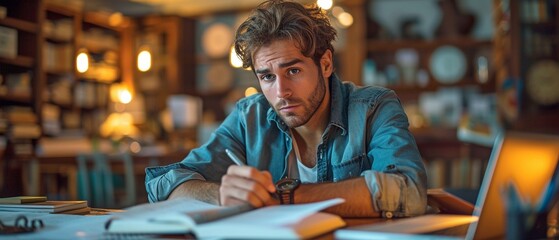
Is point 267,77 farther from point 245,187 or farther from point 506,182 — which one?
point 506,182

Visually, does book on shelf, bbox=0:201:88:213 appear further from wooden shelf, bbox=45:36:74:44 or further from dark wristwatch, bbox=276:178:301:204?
wooden shelf, bbox=45:36:74:44

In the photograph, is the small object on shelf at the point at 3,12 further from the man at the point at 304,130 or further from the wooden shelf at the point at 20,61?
the man at the point at 304,130

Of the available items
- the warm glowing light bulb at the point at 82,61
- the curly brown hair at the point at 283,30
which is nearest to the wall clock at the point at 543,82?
the warm glowing light bulb at the point at 82,61

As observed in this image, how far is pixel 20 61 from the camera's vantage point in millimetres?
6352

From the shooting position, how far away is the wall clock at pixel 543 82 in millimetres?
6121

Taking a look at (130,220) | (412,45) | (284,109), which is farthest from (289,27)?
(412,45)

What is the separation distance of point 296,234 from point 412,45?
6719mm

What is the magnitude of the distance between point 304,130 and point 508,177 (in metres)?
1.15

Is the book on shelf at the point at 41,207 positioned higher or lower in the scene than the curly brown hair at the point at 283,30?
lower

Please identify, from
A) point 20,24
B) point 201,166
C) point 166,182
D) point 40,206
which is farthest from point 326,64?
point 20,24

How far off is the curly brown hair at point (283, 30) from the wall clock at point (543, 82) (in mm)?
4594

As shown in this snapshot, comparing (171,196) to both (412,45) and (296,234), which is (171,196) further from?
(412,45)

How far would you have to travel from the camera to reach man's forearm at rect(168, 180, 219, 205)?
1596 millimetres

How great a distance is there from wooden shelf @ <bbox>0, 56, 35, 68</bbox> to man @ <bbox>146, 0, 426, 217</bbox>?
458 centimetres
